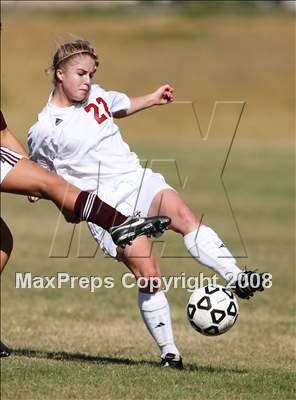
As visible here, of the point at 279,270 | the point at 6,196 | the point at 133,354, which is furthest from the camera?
the point at 6,196

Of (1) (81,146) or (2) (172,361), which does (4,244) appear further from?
(2) (172,361)

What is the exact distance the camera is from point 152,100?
8.13 m

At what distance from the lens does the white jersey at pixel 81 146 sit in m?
7.71

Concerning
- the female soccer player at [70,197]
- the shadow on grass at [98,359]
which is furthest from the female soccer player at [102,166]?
the female soccer player at [70,197]

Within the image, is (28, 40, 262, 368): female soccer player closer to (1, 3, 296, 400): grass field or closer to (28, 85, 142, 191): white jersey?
(28, 85, 142, 191): white jersey

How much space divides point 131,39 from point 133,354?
5135 cm

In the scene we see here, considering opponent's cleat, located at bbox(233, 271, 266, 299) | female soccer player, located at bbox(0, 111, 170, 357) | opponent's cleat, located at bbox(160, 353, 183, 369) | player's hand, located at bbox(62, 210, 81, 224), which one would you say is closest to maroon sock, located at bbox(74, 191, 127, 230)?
female soccer player, located at bbox(0, 111, 170, 357)

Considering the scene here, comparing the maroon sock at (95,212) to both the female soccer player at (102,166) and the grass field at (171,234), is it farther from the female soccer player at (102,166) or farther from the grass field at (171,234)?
the grass field at (171,234)

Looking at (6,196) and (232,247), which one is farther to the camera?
(6,196)

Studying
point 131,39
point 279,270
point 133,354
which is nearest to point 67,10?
point 131,39

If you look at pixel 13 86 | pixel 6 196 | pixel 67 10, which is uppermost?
pixel 67 10

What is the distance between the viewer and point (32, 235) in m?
18.9

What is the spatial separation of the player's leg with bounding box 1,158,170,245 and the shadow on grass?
54.0 inches

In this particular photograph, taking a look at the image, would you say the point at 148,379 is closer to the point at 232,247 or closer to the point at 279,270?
the point at 279,270
